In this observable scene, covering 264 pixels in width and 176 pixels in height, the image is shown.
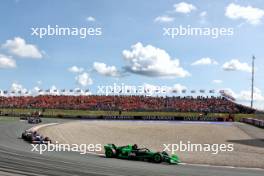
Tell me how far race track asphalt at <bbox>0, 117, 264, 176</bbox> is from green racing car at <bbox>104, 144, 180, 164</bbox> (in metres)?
0.59

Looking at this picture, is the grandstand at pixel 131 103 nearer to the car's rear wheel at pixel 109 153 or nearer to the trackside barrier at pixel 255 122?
the trackside barrier at pixel 255 122

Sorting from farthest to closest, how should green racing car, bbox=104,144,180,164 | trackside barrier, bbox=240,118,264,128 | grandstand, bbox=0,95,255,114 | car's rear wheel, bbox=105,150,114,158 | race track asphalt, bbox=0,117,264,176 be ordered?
grandstand, bbox=0,95,255,114 → trackside barrier, bbox=240,118,264,128 → car's rear wheel, bbox=105,150,114,158 → green racing car, bbox=104,144,180,164 → race track asphalt, bbox=0,117,264,176

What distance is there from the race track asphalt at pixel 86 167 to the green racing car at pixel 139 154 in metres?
0.59

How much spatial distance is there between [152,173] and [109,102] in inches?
2580

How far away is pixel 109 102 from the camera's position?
84.1 metres

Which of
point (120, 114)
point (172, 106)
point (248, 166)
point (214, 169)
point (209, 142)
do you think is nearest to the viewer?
point (214, 169)

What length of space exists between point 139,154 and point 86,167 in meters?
4.36

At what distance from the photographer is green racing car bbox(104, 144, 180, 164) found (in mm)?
22734

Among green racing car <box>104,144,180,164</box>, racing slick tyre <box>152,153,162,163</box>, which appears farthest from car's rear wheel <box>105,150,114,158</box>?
racing slick tyre <box>152,153,162,163</box>

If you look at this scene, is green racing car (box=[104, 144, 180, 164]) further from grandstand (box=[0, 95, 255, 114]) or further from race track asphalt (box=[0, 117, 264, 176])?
grandstand (box=[0, 95, 255, 114])

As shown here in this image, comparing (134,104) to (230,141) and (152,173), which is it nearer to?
(230,141)

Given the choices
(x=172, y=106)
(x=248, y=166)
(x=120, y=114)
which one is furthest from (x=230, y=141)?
(x=172, y=106)

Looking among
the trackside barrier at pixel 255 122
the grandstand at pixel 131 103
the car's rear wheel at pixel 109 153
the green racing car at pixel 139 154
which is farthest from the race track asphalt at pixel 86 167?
the grandstand at pixel 131 103

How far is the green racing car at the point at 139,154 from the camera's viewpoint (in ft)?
74.6
